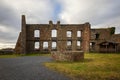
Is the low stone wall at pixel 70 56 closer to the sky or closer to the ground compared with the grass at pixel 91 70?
closer to the sky

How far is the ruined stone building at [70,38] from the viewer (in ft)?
124

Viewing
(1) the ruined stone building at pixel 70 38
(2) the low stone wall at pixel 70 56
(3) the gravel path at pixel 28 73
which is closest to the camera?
(3) the gravel path at pixel 28 73

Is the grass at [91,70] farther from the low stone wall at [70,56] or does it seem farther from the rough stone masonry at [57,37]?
the rough stone masonry at [57,37]

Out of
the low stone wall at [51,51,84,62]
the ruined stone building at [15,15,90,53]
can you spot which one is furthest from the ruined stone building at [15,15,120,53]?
the low stone wall at [51,51,84,62]

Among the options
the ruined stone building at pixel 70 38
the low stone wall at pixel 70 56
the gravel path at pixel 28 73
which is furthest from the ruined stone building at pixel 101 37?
the gravel path at pixel 28 73

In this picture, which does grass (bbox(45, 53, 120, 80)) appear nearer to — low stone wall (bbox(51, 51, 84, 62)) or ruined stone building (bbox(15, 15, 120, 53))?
low stone wall (bbox(51, 51, 84, 62))

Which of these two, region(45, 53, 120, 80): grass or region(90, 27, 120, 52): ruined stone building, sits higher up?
region(90, 27, 120, 52): ruined stone building

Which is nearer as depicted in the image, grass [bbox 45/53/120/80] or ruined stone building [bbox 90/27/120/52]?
grass [bbox 45/53/120/80]

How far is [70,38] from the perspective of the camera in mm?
38844

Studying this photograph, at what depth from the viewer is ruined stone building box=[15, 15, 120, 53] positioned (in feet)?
124

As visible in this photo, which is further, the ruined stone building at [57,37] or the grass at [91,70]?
the ruined stone building at [57,37]

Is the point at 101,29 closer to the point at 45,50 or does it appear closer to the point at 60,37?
the point at 60,37

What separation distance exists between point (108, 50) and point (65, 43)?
373 inches

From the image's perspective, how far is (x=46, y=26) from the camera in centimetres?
3838
